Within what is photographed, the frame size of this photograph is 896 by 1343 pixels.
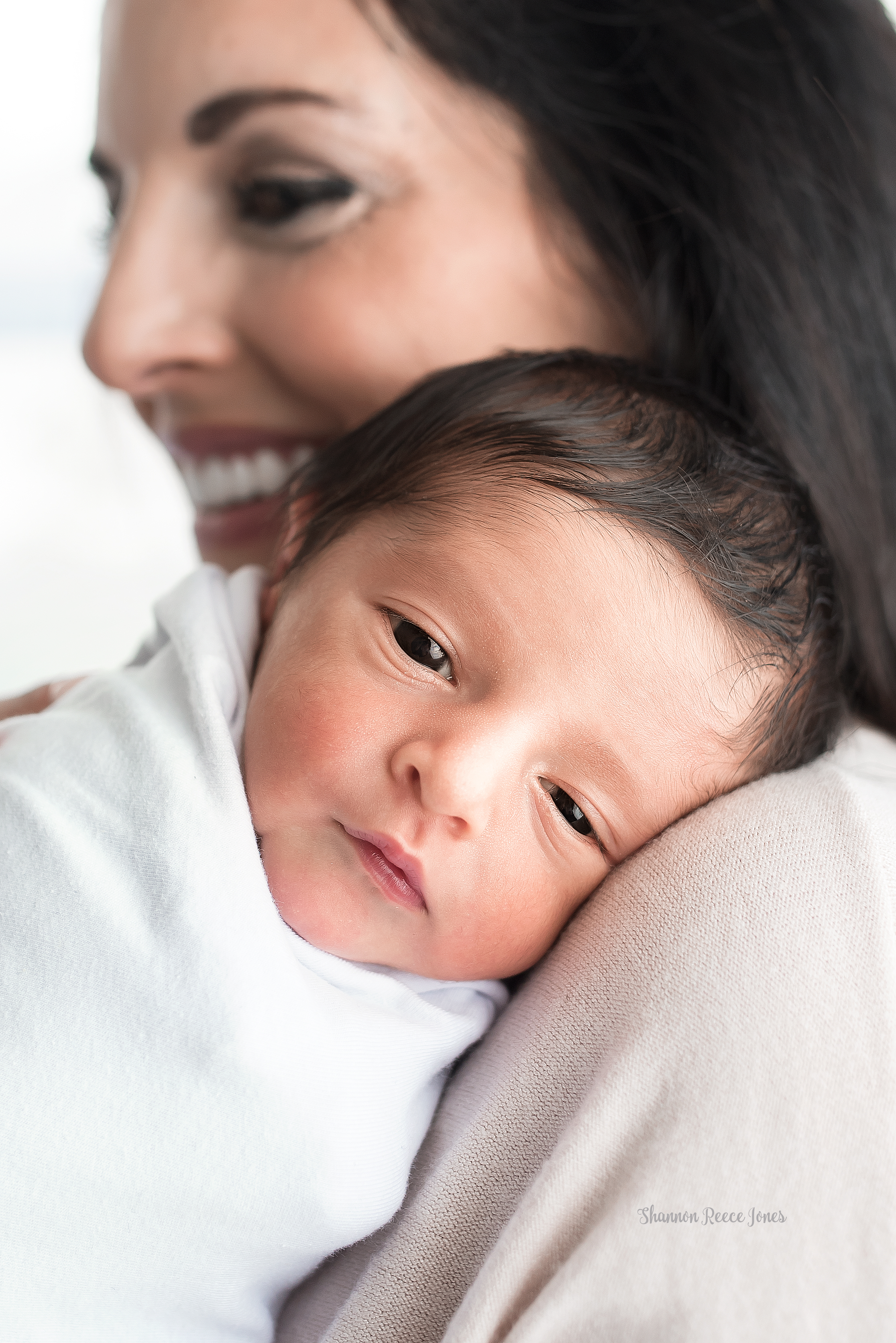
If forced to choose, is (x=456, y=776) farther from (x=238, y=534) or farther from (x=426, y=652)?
(x=238, y=534)

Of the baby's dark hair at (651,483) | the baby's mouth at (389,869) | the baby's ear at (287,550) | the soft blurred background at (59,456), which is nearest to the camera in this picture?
the baby's mouth at (389,869)

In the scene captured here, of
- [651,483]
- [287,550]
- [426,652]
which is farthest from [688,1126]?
[287,550]

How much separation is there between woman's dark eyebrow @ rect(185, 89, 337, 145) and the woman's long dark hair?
0.18m

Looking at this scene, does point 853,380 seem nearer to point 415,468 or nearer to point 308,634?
point 415,468

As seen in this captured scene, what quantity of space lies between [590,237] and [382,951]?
3.44ft

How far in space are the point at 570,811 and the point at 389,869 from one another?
0.20m

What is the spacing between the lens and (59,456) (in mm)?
3596

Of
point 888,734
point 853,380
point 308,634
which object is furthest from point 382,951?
point 853,380

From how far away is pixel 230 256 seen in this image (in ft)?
4.75

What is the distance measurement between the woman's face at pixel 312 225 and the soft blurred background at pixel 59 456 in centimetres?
128

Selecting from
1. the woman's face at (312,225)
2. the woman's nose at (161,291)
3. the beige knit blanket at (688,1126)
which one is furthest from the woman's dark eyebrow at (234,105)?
the beige knit blanket at (688,1126)

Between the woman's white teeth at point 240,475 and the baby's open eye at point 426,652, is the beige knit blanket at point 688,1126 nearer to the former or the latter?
the baby's open eye at point 426,652

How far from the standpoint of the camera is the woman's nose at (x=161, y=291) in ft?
4.72
